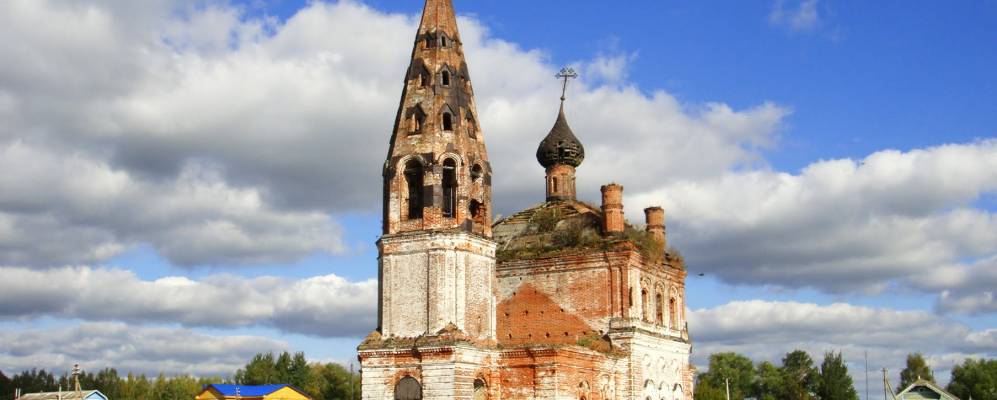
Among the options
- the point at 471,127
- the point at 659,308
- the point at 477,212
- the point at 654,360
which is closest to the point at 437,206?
the point at 477,212

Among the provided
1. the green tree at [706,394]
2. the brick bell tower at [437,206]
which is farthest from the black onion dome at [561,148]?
the green tree at [706,394]

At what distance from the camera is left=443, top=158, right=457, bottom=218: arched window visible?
23516 mm

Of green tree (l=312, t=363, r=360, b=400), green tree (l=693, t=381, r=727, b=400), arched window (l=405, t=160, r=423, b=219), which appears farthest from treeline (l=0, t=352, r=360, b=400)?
arched window (l=405, t=160, r=423, b=219)

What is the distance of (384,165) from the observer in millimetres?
24438

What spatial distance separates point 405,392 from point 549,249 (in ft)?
26.2

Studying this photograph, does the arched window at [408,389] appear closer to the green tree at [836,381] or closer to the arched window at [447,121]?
the arched window at [447,121]

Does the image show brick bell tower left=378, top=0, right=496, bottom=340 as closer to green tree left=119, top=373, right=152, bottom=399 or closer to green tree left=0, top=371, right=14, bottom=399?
green tree left=119, top=373, right=152, bottom=399

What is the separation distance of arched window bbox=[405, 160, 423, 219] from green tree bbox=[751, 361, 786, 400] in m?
42.6

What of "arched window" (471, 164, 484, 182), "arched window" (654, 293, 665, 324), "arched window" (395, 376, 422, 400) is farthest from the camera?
"arched window" (654, 293, 665, 324)

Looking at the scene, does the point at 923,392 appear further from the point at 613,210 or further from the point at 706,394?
the point at 613,210

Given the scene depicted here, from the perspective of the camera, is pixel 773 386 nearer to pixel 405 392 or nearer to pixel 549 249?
pixel 549 249

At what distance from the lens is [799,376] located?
194 ft

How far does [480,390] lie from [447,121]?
6.32 meters

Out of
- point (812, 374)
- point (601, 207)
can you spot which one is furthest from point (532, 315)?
point (812, 374)
